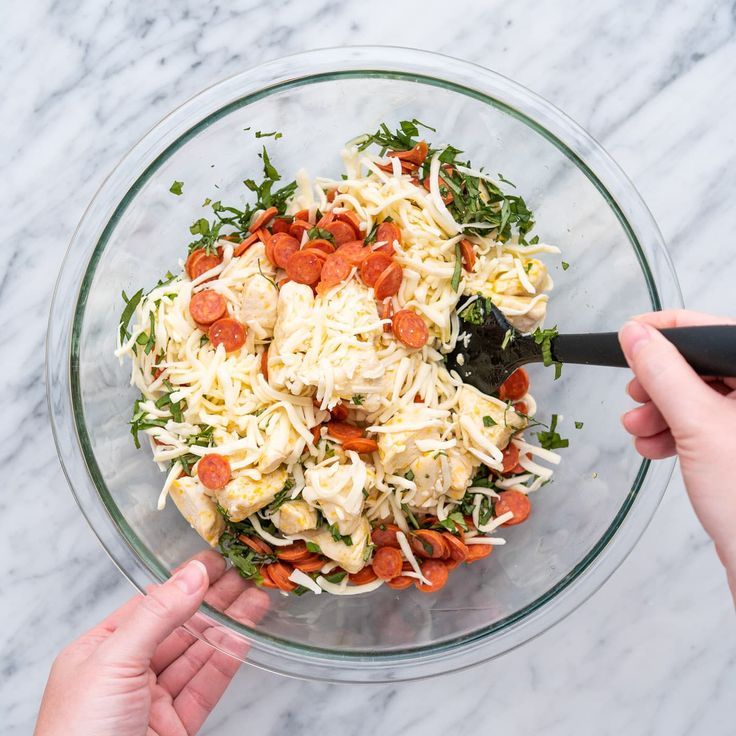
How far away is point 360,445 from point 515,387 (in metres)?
0.58

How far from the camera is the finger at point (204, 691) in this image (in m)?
2.64

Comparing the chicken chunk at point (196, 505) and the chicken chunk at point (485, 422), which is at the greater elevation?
the chicken chunk at point (196, 505)

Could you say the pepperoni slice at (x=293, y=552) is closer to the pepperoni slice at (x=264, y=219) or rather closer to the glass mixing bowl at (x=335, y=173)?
the glass mixing bowl at (x=335, y=173)

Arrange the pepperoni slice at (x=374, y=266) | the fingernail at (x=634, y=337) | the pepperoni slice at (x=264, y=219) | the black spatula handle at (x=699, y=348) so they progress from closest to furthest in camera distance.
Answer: the black spatula handle at (x=699, y=348) → the fingernail at (x=634, y=337) → the pepperoni slice at (x=374, y=266) → the pepperoni slice at (x=264, y=219)

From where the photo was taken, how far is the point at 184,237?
2615 millimetres

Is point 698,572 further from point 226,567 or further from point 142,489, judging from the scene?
point 142,489

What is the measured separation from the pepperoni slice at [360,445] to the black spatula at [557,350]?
0.37 meters

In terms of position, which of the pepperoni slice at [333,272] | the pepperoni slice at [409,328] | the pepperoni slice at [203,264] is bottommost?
the pepperoni slice at [409,328]

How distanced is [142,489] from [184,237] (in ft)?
2.85

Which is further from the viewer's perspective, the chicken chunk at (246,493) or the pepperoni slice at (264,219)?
the pepperoni slice at (264,219)

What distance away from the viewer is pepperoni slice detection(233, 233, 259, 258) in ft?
8.05

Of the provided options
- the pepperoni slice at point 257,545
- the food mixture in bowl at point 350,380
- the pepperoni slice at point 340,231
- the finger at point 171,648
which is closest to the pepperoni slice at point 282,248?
the food mixture in bowl at point 350,380

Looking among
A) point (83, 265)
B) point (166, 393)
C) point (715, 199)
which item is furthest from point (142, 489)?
point (715, 199)

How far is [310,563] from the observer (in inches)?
94.3
